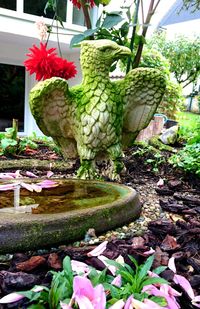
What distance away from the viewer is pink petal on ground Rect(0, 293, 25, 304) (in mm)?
809

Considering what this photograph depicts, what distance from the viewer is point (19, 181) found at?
1.52 meters

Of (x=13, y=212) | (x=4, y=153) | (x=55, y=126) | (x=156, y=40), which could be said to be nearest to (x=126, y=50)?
(x=55, y=126)

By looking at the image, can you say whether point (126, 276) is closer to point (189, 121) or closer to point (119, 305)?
point (119, 305)

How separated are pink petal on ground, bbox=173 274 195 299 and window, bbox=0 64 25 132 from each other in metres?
6.13

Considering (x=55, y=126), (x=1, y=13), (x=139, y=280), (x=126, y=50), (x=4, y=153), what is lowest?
(x=4, y=153)

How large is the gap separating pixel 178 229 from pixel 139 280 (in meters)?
0.53

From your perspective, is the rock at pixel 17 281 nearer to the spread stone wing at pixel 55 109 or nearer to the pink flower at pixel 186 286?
the pink flower at pixel 186 286

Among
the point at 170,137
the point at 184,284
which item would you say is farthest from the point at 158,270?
the point at 170,137

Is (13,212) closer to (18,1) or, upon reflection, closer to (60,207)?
(60,207)

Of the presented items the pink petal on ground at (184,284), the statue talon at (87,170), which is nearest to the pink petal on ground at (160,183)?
the statue talon at (87,170)

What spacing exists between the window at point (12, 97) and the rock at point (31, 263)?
597 centimetres

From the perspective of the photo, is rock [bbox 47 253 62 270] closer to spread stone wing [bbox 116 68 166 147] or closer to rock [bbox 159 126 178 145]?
spread stone wing [bbox 116 68 166 147]

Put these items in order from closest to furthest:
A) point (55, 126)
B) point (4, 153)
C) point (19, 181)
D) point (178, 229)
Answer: point (178, 229), point (19, 181), point (55, 126), point (4, 153)

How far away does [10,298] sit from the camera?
81 centimetres
